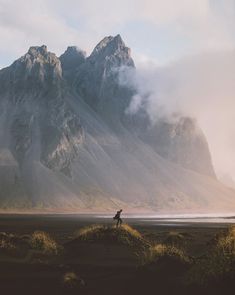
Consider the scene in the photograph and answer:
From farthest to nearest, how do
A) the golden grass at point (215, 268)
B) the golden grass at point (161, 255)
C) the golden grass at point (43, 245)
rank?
the golden grass at point (43, 245), the golden grass at point (161, 255), the golden grass at point (215, 268)

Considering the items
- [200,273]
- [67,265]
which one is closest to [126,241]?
[67,265]

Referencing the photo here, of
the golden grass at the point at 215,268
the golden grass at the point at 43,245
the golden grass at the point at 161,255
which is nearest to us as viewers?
the golden grass at the point at 215,268

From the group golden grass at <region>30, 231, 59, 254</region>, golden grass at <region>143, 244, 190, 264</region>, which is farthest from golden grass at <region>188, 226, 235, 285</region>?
golden grass at <region>30, 231, 59, 254</region>

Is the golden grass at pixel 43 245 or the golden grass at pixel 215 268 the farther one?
the golden grass at pixel 43 245

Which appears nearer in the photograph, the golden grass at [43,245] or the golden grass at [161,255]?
the golden grass at [161,255]

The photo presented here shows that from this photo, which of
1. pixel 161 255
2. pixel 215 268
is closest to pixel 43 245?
pixel 161 255

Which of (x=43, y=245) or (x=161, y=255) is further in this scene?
(x=43, y=245)

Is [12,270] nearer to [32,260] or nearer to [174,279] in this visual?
[32,260]

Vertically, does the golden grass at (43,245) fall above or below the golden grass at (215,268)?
below

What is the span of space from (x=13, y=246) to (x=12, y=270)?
11.0 meters

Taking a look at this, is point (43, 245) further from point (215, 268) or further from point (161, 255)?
point (215, 268)

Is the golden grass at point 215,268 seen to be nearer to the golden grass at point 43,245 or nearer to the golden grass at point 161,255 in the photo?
the golden grass at point 161,255

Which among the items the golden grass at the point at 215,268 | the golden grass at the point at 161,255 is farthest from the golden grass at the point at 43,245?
the golden grass at the point at 215,268

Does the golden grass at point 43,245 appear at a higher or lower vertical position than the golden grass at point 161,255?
lower
